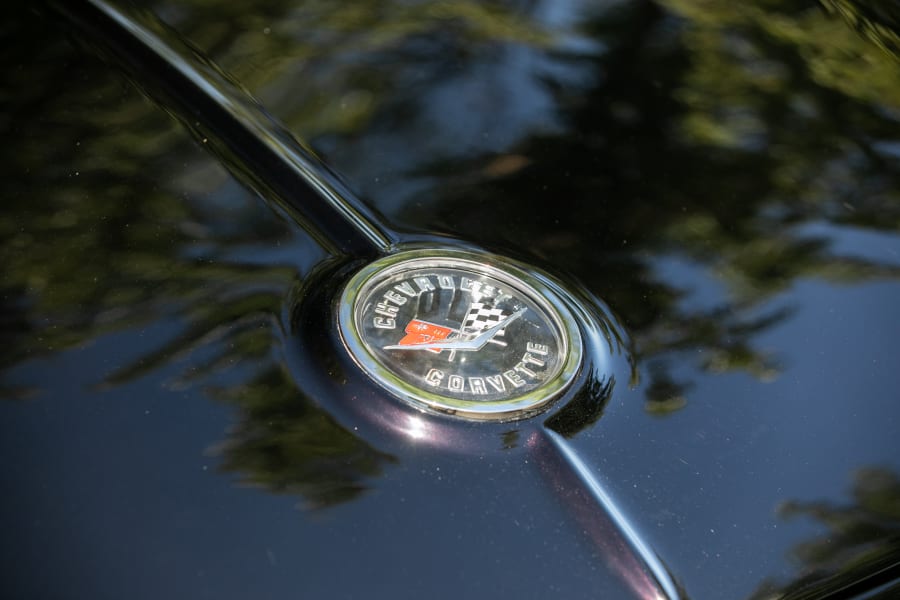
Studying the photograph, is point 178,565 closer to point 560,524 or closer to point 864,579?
point 560,524

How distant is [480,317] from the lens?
1.34m

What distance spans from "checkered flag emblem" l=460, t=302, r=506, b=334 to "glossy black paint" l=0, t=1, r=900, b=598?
13 cm

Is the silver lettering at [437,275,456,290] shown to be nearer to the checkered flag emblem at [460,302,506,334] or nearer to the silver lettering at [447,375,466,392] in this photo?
the checkered flag emblem at [460,302,506,334]

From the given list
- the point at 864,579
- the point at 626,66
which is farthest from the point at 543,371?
the point at 626,66

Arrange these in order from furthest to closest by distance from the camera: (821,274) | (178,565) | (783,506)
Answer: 1. (821,274)
2. (783,506)
3. (178,565)

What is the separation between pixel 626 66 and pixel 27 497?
3.72 feet

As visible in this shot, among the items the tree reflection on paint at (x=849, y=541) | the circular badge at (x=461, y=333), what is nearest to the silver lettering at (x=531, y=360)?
the circular badge at (x=461, y=333)

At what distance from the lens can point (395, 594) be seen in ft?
3.46

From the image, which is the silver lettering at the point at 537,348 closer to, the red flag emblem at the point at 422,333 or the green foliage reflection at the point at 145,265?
the red flag emblem at the point at 422,333

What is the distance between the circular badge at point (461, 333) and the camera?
124cm

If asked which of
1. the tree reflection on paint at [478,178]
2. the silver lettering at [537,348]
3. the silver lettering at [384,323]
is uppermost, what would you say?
the tree reflection on paint at [478,178]

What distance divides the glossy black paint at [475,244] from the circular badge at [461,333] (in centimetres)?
3

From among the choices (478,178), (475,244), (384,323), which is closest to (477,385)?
(384,323)

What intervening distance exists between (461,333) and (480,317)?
46mm
